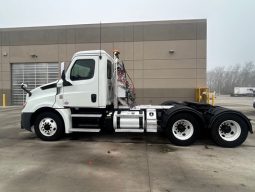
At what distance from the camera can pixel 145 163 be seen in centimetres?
533

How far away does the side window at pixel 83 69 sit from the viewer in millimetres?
7348

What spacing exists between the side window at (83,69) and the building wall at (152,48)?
43.6ft

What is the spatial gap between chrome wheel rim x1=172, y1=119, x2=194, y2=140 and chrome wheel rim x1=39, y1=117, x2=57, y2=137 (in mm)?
3805

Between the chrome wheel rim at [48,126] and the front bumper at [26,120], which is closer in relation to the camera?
the chrome wheel rim at [48,126]

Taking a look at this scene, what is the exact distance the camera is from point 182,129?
6.97 metres

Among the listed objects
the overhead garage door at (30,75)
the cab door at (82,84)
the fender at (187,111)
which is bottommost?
the fender at (187,111)

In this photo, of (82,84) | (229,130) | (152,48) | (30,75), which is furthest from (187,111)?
(30,75)

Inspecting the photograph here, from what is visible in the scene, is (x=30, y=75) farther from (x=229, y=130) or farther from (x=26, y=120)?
(x=229, y=130)

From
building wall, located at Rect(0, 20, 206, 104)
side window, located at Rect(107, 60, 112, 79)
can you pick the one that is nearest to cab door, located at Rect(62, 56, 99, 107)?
side window, located at Rect(107, 60, 112, 79)

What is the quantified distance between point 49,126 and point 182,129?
421 centimetres

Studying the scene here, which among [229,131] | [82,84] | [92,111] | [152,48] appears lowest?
[229,131]

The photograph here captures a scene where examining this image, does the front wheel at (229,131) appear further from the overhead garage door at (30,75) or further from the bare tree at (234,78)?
the bare tree at (234,78)

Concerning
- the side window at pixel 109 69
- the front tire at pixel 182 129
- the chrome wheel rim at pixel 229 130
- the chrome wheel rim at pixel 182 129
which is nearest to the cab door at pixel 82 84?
the side window at pixel 109 69

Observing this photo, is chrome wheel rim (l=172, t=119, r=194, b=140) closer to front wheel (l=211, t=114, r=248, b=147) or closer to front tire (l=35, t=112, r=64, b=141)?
front wheel (l=211, t=114, r=248, b=147)
